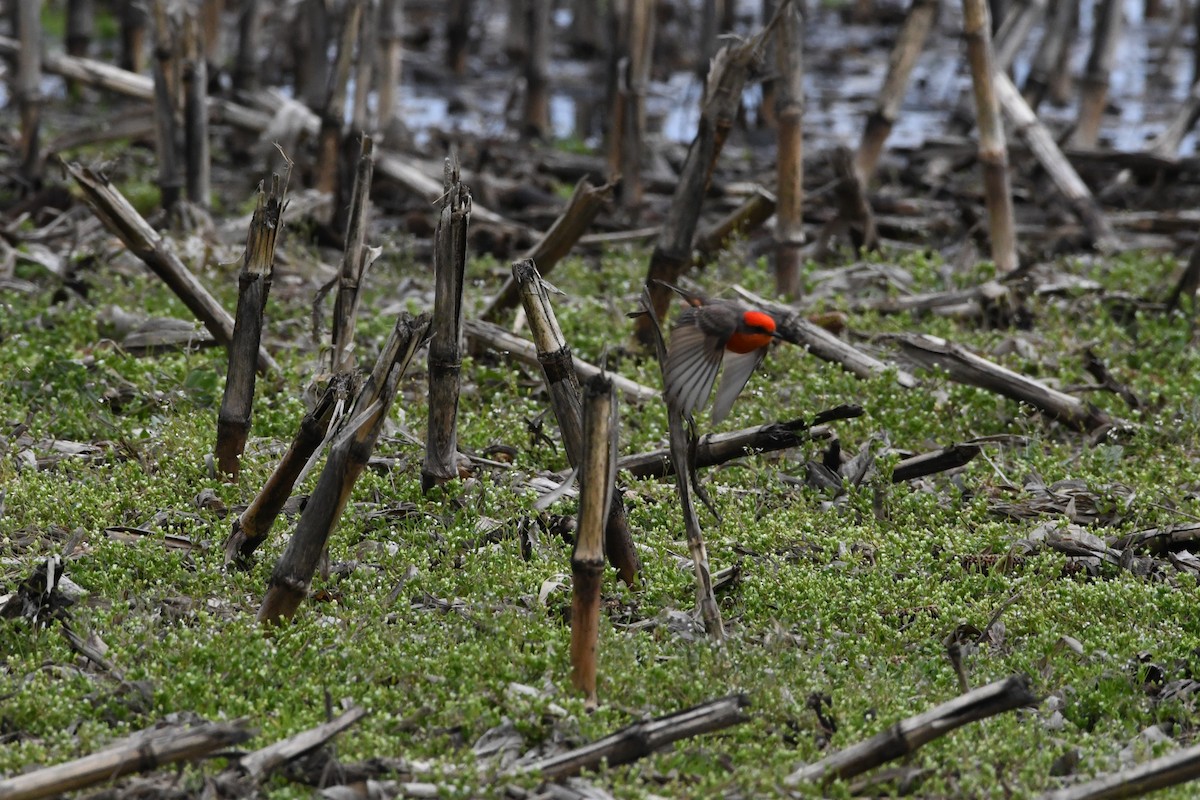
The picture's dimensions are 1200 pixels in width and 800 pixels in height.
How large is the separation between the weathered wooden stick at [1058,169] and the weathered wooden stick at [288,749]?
22.7ft

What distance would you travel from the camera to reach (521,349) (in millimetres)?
6531

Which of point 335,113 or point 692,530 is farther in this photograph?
point 335,113

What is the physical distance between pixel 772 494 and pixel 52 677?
2.71m

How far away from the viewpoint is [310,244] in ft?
29.6

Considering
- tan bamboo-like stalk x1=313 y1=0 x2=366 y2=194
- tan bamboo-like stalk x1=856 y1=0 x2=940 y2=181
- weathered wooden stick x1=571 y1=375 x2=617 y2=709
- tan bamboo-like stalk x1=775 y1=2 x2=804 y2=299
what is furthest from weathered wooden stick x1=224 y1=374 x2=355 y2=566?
tan bamboo-like stalk x1=856 y1=0 x2=940 y2=181

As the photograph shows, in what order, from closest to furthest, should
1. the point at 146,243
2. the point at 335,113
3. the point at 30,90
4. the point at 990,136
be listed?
the point at 146,243 < the point at 990,136 < the point at 335,113 < the point at 30,90

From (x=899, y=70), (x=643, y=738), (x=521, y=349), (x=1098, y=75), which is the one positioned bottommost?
(x=643, y=738)

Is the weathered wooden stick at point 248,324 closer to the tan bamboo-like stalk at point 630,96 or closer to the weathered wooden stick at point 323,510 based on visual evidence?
the weathered wooden stick at point 323,510

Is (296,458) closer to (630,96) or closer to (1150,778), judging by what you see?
(1150,778)

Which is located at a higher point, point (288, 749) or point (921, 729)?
point (921, 729)

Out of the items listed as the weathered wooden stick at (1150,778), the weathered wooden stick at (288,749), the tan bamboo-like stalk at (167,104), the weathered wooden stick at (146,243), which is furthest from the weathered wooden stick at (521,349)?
the weathered wooden stick at (1150,778)

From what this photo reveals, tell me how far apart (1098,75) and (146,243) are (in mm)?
8118

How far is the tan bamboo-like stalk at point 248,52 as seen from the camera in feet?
38.9

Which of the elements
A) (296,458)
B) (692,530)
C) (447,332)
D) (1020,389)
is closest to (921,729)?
(692,530)
